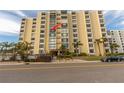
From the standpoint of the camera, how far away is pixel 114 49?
28500 mm

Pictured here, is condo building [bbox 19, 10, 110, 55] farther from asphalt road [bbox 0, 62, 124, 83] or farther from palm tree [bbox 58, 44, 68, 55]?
asphalt road [bbox 0, 62, 124, 83]

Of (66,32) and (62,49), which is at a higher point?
(66,32)

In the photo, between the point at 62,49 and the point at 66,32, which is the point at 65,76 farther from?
the point at 66,32

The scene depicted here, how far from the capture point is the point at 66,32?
93.6ft

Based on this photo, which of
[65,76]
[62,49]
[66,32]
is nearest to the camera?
[65,76]

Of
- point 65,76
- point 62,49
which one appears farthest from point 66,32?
point 65,76

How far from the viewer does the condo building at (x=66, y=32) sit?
2806 centimetres

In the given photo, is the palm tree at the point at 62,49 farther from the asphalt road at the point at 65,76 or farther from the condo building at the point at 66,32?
the asphalt road at the point at 65,76

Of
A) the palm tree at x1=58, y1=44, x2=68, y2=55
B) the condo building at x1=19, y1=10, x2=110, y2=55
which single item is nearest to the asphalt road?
the palm tree at x1=58, y1=44, x2=68, y2=55

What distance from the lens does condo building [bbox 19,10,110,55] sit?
92.0 ft

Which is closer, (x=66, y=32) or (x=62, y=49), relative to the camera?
(x=62, y=49)
